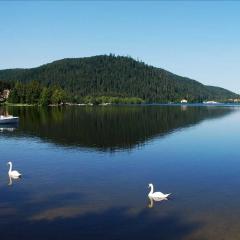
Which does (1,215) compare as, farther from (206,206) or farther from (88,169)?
(88,169)

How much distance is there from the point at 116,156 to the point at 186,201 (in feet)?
84.9

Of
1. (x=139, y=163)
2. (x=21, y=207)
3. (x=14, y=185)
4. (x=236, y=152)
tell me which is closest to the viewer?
(x=21, y=207)

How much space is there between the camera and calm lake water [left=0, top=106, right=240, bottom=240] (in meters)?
28.6

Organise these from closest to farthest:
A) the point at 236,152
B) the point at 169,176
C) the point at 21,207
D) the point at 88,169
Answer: the point at 21,207, the point at 169,176, the point at 88,169, the point at 236,152

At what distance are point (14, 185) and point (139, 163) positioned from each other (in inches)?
770

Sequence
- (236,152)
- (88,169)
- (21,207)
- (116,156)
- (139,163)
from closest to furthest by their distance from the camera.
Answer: (21,207) < (88,169) < (139,163) < (116,156) < (236,152)

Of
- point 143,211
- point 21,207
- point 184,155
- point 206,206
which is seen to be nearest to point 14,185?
point 21,207

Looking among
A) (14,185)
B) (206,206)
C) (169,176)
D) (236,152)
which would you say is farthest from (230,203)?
(236,152)

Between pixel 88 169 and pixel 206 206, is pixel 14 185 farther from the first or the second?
pixel 206 206

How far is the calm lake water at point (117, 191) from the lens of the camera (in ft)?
93.9

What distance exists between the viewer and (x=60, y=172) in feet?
159

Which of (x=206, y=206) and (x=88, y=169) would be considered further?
(x=88, y=169)

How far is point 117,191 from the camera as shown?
38.9m

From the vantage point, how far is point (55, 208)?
3316 centimetres
